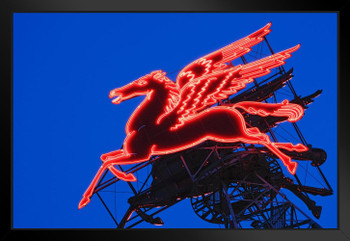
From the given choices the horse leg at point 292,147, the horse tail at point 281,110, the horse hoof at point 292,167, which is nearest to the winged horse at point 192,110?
the horse tail at point 281,110

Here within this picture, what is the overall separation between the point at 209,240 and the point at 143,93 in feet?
25.6

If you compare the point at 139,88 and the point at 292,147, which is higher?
the point at 139,88

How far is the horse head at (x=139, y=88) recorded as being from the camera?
77.6 ft

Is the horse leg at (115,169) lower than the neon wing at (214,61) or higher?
lower

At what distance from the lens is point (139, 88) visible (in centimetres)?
2386

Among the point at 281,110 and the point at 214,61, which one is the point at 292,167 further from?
the point at 214,61

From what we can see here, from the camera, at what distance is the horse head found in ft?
77.6

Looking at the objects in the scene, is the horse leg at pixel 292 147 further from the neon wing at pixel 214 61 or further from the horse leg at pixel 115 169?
the horse leg at pixel 115 169

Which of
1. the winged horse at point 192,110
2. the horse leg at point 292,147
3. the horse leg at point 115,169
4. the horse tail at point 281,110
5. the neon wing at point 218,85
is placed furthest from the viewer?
the neon wing at point 218,85

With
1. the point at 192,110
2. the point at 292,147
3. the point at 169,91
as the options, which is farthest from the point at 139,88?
the point at 292,147

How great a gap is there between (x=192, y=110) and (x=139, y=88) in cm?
237
